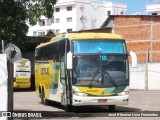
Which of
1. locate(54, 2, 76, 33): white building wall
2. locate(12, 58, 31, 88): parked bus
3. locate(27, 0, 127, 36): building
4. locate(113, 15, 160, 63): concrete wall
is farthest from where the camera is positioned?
locate(27, 0, 127, 36): building

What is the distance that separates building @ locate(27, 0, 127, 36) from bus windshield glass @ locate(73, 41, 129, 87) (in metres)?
70.7

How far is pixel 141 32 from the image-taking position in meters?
45.8

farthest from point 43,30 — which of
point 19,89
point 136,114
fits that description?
point 136,114

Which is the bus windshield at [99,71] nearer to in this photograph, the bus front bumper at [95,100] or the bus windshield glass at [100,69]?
the bus windshield glass at [100,69]

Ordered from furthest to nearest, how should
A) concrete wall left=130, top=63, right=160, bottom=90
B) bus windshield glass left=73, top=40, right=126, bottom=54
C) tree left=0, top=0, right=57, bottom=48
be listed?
concrete wall left=130, top=63, right=160, bottom=90 < bus windshield glass left=73, top=40, right=126, bottom=54 < tree left=0, top=0, right=57, bottom=48

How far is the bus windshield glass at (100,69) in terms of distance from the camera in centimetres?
1802

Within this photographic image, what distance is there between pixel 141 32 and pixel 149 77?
6.00 m

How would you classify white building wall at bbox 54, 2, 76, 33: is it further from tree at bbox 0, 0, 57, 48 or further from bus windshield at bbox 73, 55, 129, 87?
tree at bbox 0, 0, 57, 48

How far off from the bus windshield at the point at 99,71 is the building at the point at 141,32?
25.2 meters

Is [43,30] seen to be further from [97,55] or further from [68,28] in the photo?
[97,55]

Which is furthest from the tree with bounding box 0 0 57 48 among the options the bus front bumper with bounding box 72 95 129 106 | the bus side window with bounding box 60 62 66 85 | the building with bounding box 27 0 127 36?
the building with bounding box 27 0 127 36

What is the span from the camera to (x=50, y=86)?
22.3m

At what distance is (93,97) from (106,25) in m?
31.7

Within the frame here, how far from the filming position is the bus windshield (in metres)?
18.0
